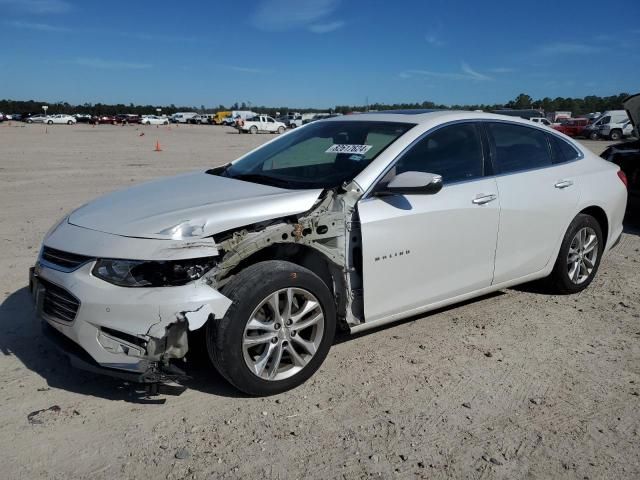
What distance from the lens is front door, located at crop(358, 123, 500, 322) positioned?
12.0 feet

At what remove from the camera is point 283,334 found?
11.1ft

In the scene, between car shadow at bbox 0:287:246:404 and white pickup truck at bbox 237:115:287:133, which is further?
white pickup truck at bbox 237:115:287:133

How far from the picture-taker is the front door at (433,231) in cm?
367

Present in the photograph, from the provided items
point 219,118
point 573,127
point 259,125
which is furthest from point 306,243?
point 219,118

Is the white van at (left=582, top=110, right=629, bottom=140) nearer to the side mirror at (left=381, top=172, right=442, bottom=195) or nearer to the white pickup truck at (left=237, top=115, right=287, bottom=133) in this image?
the white pickup truck at (left=237, top=115, right=287, bottom=133)

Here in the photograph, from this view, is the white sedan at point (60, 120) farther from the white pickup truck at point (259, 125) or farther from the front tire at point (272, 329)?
the front tire at point (272, 329)

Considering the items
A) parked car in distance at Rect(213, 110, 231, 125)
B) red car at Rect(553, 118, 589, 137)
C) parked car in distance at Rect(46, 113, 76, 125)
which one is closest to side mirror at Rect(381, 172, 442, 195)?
red car at Rect(553, 118, 589, 137)

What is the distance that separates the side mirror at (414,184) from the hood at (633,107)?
5827 millimetres

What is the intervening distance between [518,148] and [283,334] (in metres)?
2.64

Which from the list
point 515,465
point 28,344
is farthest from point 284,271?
point 28,344

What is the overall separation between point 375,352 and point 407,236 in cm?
89

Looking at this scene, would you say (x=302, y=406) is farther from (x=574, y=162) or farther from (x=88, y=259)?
(x=574, y=162)

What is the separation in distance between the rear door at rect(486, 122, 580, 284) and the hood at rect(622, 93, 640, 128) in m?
3.86

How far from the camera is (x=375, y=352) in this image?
13.2ft
